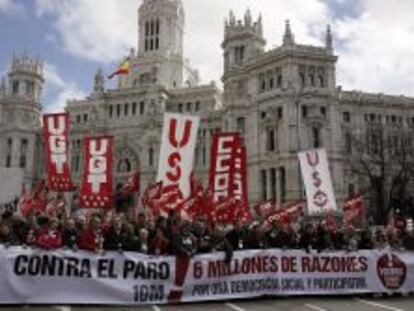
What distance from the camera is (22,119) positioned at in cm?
8881

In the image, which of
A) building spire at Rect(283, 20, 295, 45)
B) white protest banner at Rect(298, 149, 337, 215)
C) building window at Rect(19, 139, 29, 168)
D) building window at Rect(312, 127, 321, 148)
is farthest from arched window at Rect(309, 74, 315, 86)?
building window at Rect(19, 139, 29, 168)

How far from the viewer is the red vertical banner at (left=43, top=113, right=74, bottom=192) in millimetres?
23125

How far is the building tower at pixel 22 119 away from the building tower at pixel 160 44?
51.9ft

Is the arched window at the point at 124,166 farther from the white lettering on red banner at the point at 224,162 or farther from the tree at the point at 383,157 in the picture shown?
the white lettering on red banner at the point at 224,162

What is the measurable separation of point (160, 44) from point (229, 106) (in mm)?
30715

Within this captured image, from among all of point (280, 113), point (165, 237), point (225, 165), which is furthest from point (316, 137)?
point (165, 237)

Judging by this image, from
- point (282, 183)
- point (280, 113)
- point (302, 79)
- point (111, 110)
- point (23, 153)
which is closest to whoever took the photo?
point (282, 183)

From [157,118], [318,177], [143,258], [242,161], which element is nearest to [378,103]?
[157,118]

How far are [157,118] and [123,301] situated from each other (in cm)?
6599

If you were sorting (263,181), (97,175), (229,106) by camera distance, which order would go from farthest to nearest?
(229,106), (263,181), (97,175)

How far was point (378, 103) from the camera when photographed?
70.1 m

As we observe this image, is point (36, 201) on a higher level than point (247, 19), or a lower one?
lower

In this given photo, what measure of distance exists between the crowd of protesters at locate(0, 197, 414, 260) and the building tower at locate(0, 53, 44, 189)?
72.7 meters

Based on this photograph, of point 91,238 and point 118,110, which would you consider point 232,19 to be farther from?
point 91,238
